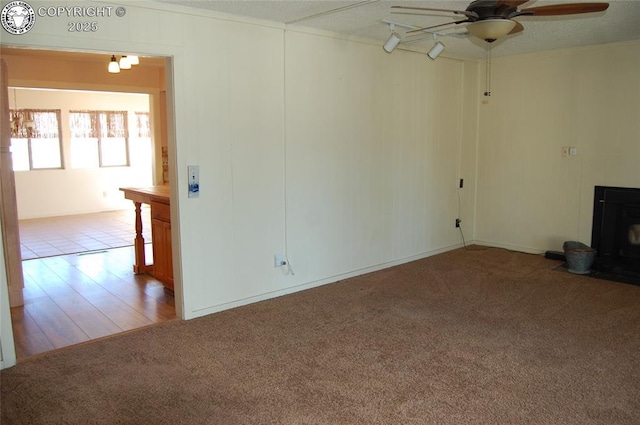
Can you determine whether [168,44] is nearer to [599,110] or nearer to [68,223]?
[599,110]

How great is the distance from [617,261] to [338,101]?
3.41 metres

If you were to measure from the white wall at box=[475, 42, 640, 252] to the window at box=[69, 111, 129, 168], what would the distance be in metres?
7.44

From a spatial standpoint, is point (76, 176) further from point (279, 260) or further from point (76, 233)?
point (279, 260)

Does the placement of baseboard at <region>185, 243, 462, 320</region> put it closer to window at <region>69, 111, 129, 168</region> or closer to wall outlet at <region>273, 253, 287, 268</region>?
wall outlet at <region>273, 253, 287, 268</region>

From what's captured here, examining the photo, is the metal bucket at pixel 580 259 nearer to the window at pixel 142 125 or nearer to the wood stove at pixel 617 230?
the wood stove at pixel 617 230

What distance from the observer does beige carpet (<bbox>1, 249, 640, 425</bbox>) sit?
2598 mm

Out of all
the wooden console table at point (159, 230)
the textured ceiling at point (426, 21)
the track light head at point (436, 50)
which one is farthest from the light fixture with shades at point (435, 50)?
the wooden console table at point (159, 230)

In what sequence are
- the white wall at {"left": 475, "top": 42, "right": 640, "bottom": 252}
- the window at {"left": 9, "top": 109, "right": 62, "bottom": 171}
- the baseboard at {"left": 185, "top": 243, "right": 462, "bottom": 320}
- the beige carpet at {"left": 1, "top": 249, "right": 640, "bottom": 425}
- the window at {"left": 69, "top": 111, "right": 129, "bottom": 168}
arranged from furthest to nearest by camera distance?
1. the window at {"left": 69, "top": 111, "right": 129, "bottom": 168}
2. the window at {"left": 9, "top": 109, "right": 62, "bottom": 171}
3. the white wall at {"left": 475, "top": 42, "right": 640, "bottom": 252}
4. the baseboard at {"left": 185, "top": 243, "right": 462, "bottom": 320}
5. the beige carpet at {"left": 1, "top": 249, "right": 640, "bottom": 425}

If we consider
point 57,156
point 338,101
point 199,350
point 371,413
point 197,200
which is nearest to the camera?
point 371,413

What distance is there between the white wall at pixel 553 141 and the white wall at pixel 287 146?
0.74m

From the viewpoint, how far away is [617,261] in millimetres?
5289

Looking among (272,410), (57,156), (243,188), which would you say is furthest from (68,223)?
(272,410)

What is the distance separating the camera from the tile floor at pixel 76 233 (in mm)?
6582

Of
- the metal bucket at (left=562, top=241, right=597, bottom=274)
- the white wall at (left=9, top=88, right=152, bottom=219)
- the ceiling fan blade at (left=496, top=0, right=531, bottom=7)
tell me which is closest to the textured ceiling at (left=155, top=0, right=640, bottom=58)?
the ceiling fan blade at (left=496, top=0, right=531, bottom=7)
